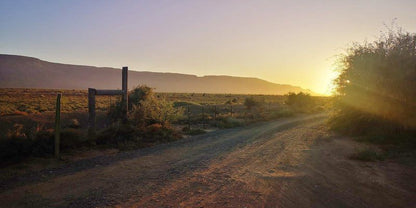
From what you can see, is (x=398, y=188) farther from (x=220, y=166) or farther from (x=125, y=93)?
(x=125, y=93)

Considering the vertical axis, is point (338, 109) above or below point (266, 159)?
above

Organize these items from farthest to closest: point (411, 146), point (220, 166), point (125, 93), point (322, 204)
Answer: point (125, 93), point (411, 146), point (220, 166), point (322, 204)

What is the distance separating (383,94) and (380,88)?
33 cm

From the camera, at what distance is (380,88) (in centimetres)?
1380

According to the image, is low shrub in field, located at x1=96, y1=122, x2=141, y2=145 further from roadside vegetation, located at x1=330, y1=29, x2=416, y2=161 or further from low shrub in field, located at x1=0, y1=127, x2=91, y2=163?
roadside vegetation, located at x1=330, y1=29, x2=416, y2=161

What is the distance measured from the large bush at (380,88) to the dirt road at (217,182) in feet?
15.6

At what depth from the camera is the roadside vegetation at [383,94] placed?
41.2 feet

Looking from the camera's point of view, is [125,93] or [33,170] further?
[125,93]

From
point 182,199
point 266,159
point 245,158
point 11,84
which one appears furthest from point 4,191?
point 11,84

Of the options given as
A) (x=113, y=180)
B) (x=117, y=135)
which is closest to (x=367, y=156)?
(x=113, y=180)

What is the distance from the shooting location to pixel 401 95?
12945mm

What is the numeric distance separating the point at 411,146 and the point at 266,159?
256 inches

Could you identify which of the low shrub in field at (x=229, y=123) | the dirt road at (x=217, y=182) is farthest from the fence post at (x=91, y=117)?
the low shrub in field at (x=229, y=123)

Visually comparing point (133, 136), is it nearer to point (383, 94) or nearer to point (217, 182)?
point (217, 182)
